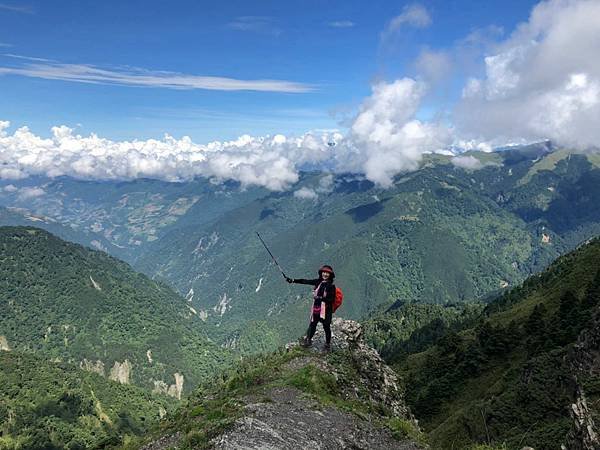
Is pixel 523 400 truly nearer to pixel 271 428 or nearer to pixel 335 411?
pixel 335 411

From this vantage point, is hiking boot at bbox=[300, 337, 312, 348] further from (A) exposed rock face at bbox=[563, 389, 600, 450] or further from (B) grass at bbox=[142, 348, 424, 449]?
(A) exposed rock face at bbox=[563, 389, 600, 450]

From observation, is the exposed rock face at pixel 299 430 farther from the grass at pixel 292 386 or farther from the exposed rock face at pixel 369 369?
the exposed rock face at pixel 369 369

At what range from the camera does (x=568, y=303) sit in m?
80.8

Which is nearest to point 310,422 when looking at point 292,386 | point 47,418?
point 292,386

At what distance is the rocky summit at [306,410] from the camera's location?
20469 millimetres

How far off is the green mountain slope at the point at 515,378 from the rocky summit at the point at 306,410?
531cm

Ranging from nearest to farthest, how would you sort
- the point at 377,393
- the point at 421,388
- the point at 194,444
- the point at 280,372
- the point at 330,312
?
1. the point at 194,444
2. the point at 330,312
3. the point at 280,372
4. the point at 377,393
5. the point at 421,388

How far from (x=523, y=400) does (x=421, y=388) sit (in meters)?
35.9

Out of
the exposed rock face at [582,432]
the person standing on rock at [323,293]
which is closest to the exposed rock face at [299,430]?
the person standing on rock at [323,293]

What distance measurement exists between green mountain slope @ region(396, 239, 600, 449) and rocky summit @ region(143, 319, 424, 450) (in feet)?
17.4

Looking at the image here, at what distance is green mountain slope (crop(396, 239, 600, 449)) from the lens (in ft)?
126

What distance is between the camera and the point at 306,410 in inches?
995

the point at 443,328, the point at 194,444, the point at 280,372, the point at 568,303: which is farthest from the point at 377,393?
the point at 443,328

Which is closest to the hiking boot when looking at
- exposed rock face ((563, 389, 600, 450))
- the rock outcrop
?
the rock outcrop
